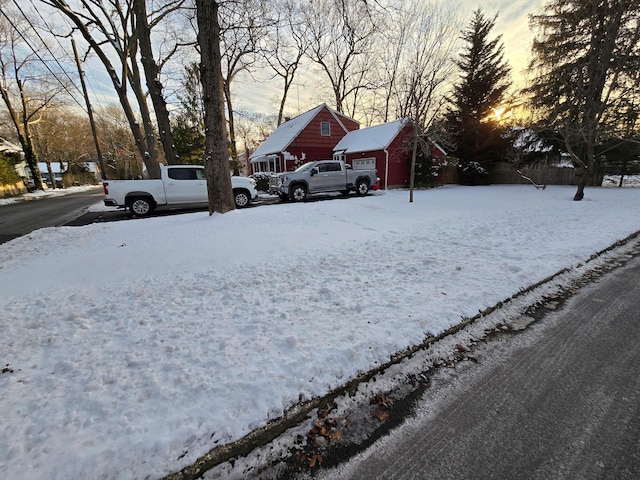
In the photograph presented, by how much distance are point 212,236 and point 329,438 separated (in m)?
4.95

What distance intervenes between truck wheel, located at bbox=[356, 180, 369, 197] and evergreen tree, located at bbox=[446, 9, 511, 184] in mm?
8242

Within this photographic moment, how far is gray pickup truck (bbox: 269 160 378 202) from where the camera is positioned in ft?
43.2

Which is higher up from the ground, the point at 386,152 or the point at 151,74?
the point at 151,74

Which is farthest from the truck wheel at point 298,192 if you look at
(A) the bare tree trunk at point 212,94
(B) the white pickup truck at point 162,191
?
(A) the bare tree trunk at point 212,94

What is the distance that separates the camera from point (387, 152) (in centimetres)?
1728

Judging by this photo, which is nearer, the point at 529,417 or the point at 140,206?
the point at 529,417

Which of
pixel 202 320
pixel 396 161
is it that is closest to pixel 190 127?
pixel 396 161

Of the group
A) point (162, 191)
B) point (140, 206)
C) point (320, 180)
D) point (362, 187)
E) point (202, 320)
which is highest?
point (320, 180)

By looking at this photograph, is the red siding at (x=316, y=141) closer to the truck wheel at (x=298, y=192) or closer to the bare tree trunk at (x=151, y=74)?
the truck wheel at (x=298, y=192)

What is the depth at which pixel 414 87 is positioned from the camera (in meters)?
11.3

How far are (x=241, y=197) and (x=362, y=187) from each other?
6.44 metres

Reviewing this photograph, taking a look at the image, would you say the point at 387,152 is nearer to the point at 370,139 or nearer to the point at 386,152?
the point at 386,152

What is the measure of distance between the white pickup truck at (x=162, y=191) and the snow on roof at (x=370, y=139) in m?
11.2

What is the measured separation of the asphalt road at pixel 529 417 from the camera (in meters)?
1.54
